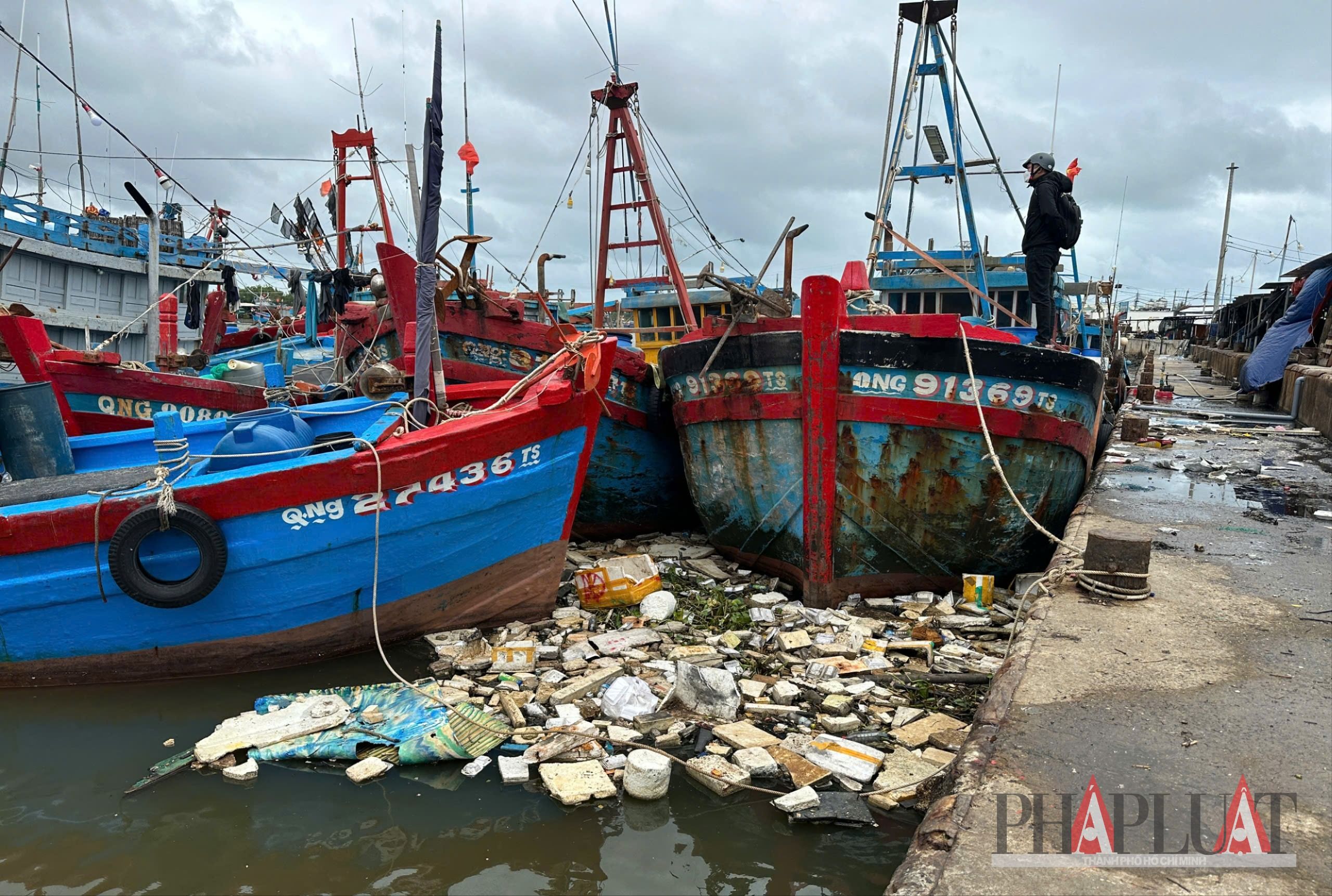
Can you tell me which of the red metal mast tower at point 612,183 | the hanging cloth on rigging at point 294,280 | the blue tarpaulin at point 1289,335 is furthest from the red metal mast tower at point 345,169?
the blue tarpaulin at point 1289,335

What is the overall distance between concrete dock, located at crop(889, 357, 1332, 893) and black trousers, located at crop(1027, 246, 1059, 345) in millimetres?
3219

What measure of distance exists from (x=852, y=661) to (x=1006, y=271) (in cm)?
789

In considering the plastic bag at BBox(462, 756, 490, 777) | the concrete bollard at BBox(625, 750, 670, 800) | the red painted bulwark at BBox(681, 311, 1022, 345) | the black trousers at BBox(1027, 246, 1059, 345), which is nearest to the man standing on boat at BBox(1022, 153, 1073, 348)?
the black trousers at BBox(1027, 246, 1059, 345)

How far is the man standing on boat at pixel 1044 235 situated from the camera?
24.7 feet

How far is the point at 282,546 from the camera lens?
4.79 metres

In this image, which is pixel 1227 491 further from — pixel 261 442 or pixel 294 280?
pixel 294 280

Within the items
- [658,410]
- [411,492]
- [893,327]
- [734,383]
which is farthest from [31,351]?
[893,327]

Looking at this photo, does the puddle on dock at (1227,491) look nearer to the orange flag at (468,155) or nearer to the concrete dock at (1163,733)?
the concrete dock at (1163,733)

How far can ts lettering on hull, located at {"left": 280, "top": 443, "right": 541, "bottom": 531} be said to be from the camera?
4766 mm

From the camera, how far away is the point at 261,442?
520 cm

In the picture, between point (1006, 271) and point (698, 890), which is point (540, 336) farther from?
point (1006, 271)

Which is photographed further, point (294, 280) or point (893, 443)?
point (294, 280)

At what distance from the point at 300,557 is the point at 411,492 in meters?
0.73

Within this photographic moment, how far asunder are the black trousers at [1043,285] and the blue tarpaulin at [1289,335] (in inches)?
327
